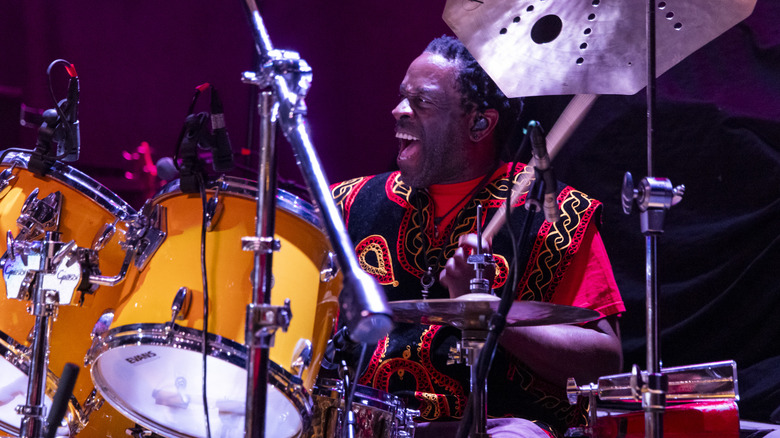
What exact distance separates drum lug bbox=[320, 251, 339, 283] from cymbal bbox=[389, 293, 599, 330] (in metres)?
0.15

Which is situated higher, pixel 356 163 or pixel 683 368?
pixel 356 163

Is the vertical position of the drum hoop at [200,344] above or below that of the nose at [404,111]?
below

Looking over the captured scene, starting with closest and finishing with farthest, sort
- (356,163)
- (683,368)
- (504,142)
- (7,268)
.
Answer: (683,368) < (7,268) < (504,142) < (356,163)

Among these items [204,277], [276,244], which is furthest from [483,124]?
[276,244]

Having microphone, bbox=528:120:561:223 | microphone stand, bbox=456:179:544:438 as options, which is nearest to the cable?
microphone stand, bbox=456:179:544:438

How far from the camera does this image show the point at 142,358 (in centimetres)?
168

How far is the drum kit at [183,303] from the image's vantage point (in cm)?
161

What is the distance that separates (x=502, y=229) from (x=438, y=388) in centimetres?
55

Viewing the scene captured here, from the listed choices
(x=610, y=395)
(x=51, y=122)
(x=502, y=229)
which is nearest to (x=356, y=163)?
(x=502, y=229)

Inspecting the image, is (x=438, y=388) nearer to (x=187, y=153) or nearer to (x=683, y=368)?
(x=683, y=368)

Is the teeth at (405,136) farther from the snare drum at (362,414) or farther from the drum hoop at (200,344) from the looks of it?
the drum hoop at (200,344)

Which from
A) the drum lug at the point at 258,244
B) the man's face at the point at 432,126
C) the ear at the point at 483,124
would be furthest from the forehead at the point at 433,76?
the drum lug at the point at 258,244

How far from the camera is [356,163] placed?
146 inches

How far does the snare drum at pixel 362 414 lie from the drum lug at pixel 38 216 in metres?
0.74
